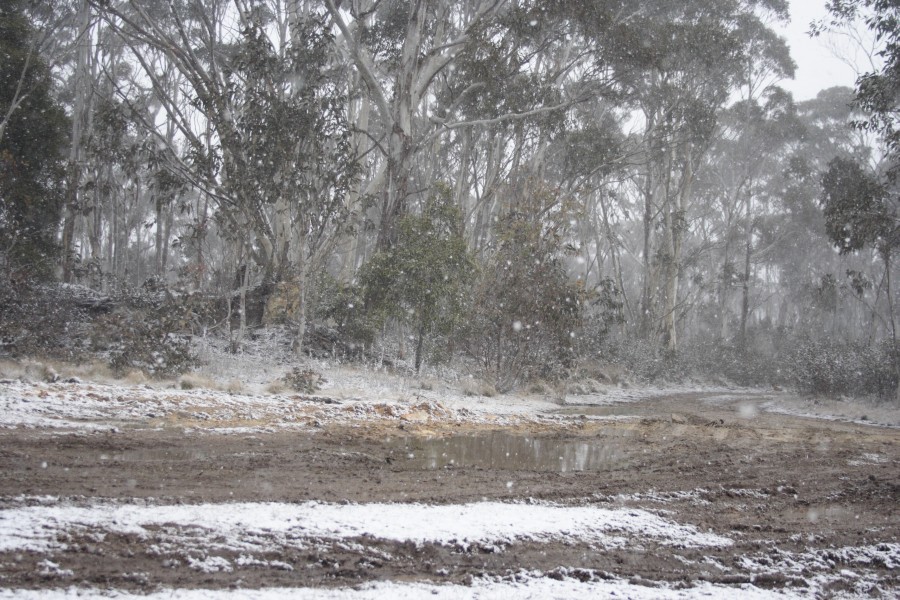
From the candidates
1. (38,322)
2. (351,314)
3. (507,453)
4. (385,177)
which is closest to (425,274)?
(351,314)

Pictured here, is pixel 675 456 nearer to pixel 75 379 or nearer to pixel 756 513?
pixel 756 513

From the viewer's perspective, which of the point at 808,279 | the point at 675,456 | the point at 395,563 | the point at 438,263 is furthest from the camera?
the point at 808,279

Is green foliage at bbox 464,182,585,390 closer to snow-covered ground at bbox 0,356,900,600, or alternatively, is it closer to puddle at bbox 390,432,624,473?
puddle at bbox 390,432,624,473

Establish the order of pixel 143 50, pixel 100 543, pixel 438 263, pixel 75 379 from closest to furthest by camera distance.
Answer: pixel 100 543
pixel 75 379
pixel 438 263
pixel 143 50

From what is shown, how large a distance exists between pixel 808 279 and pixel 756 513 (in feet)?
123

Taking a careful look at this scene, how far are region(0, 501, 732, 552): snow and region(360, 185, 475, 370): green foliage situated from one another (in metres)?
8.60

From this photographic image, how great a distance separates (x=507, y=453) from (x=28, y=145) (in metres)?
13.8

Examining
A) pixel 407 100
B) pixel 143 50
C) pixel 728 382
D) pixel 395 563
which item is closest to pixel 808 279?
pixel 728 382

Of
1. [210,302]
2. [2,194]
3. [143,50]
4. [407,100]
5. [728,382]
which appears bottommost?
[728,382]

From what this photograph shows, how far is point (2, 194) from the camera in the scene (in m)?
13.1

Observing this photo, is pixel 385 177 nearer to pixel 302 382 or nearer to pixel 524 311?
pixel 524 311

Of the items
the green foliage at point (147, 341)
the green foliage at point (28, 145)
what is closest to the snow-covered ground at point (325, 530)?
the green foliage at point (147, 341)

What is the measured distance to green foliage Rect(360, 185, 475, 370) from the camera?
41.5ft

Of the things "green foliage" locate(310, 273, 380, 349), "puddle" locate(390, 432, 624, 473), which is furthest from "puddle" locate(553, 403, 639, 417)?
"green foliage" locate(310, 273, 380, 349)
